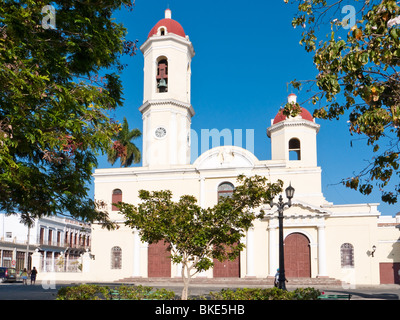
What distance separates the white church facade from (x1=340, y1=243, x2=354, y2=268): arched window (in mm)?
62

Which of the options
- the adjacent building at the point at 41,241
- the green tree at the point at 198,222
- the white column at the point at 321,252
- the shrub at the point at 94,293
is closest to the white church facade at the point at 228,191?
the white column at the point at 321,252

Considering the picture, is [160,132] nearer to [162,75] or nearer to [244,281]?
[162,75]

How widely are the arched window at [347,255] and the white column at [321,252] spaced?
4.09 feet

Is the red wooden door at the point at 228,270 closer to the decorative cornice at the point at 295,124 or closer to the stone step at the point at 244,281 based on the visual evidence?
the stone step at the point at 244,281

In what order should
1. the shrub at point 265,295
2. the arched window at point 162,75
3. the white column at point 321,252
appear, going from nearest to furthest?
the shrub at point 265,295 → the white column at point 321,252 → the arched window at point 162,75

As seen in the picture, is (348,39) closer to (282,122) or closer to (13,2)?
(13,2)

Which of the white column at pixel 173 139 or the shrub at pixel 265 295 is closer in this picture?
the shrub at pixel 265 295

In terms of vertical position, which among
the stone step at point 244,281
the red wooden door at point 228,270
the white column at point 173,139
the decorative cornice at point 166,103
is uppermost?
the decorative cornice at point 166,103

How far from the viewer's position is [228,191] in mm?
32594

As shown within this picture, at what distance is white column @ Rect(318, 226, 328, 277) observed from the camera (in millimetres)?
29875

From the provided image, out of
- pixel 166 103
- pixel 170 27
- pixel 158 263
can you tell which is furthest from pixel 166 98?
pixel 158 263

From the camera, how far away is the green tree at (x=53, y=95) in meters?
7.78
